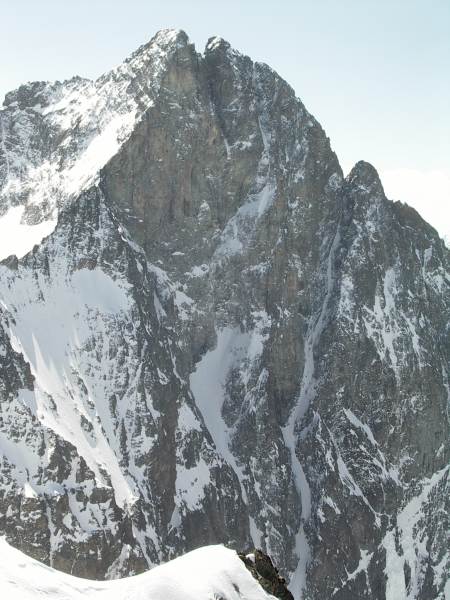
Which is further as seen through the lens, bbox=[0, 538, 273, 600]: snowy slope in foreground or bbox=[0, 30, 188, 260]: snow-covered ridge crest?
bbox=[0, 30, 188, 260]: snow-covered ridge crest

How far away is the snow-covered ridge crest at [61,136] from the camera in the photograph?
13762cm

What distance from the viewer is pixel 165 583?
137 feet

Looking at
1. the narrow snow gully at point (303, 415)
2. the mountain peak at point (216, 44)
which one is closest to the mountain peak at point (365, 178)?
the narrow snow gully at point (303, 415)

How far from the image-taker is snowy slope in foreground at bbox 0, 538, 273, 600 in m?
41.2

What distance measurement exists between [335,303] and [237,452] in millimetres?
36080

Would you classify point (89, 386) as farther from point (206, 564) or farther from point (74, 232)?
point (206, 564)

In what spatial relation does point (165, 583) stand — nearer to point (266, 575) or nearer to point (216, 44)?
point (266, 575)

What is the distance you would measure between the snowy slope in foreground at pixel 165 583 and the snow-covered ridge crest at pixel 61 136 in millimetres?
87664

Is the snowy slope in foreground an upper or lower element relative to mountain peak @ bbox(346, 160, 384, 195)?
lower

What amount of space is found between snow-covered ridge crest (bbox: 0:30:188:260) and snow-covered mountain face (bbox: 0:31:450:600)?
0.48m

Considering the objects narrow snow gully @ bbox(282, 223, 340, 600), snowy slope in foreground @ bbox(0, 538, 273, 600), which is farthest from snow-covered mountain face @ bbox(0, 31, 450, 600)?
snowy slope in foreground @ bbox(0, 538, 273, 600)

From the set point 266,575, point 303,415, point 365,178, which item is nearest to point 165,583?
point 266,575

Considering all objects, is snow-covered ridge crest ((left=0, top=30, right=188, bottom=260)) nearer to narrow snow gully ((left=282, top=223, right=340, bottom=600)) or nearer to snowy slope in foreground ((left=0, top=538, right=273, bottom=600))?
narrow snow gully ((left=282, top=223, right=340, bottom=600))

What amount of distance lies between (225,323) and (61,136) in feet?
157
